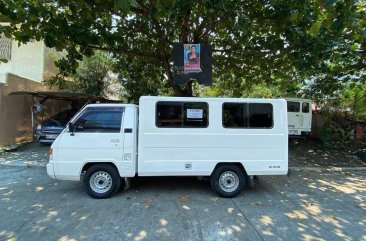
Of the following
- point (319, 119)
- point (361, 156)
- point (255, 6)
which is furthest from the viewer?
point (319, 119)

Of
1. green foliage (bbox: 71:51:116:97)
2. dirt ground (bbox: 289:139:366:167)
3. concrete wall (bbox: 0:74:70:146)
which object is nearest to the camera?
dirt ground (bbox: 289:139:366:167)

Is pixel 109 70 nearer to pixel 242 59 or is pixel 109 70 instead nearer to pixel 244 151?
pixel 242 59

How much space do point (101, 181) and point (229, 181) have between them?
2604 millimetres

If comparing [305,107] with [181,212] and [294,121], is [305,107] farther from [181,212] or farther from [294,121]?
[181,212]

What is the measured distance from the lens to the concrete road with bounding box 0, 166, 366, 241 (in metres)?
4.92

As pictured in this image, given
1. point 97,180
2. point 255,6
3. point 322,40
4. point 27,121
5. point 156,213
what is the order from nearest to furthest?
point 156,213 → point 97,180 → point 322,40 → point 255,6 → point 27,121

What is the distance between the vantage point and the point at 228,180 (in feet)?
22.5

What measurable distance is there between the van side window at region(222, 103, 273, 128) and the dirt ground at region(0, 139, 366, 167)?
4357mm

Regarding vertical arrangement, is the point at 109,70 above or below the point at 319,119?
above

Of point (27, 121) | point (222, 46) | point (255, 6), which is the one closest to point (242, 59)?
point (222, 46)

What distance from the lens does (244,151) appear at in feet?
22.1

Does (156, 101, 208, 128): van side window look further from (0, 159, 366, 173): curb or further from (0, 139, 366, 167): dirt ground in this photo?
(0, 139, 366, 167): dirt ground

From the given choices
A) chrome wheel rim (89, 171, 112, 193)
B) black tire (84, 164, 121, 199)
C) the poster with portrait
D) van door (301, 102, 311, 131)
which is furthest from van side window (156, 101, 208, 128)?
van door (301, 102, 311, 131)

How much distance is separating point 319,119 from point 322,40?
9095 mm
